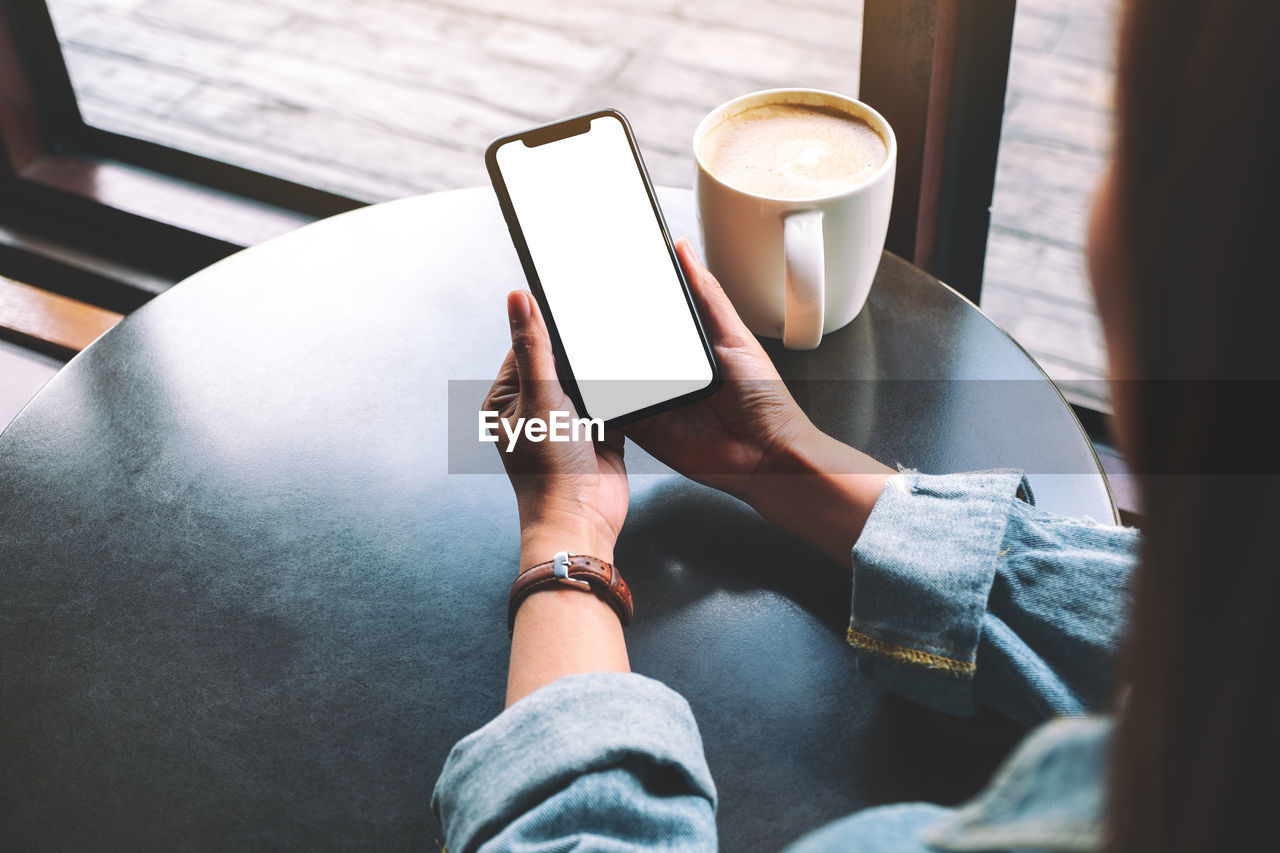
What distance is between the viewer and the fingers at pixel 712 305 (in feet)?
2.39

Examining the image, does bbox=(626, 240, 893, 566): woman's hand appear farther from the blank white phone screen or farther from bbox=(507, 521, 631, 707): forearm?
bbox=(507, 521, 631, 707): forearm

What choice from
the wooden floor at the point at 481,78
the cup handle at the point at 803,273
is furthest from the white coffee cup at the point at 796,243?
the wooden floor at the point at 481,78

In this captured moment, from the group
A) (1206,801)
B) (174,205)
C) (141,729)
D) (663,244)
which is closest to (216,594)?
(141,729)

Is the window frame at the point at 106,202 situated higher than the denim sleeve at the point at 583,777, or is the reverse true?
the denim sleeve at the point at 583,777

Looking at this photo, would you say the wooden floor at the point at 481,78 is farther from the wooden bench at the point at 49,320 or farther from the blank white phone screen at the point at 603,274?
the blank white phone screen at the point at 603,274

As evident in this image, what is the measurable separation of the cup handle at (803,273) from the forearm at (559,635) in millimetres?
240

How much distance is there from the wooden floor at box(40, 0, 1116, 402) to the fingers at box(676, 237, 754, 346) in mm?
894

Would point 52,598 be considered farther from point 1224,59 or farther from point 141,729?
point 1224,59

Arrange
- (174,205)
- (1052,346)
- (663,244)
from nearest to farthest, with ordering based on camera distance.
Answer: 1. (663,244)
2. (1052,346)
3. (174,205)

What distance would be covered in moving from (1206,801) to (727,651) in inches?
14.0

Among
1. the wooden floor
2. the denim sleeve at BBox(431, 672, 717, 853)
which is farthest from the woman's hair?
the wooden floor

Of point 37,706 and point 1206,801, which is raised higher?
point 1206,801

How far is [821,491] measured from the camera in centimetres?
67

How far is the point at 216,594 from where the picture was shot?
25.7 inches
